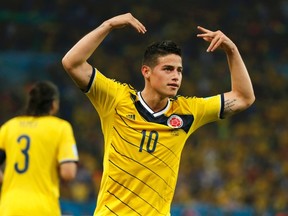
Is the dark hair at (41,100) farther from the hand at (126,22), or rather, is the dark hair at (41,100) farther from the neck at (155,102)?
the hand at (126,22)

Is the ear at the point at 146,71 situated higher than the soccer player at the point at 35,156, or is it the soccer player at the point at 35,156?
the ear at the point at 146,71

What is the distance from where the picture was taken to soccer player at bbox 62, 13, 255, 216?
19.5 feet

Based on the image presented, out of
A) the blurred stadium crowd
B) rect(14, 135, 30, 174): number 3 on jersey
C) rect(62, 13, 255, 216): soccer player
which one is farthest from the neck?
the blurred stadium crowd

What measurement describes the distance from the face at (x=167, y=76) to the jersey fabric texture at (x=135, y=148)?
0.18 meters

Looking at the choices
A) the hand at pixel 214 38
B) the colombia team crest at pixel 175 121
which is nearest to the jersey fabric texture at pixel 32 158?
the colombia team crest at pixel 175 121

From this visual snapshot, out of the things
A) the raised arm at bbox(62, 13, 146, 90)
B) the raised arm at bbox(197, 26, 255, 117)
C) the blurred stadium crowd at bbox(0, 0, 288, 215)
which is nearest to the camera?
the raised arm at bbox(62, 13, 146, 90)

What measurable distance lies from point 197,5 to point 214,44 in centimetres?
1298

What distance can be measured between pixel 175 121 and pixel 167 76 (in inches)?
13.3

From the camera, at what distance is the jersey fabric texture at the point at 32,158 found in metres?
6.57

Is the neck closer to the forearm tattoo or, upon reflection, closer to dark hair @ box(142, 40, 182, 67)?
dark hair @ box(142, 40, 182, 67)

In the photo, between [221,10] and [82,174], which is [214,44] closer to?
[82,174]

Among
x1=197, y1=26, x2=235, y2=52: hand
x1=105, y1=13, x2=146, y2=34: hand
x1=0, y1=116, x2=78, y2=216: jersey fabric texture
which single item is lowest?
x1=0, y1=116, x2=78, y2=216: jersey fabric texture

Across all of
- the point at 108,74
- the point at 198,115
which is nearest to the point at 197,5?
the point at 108,74

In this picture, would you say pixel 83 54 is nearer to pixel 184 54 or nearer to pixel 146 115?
pixel 146 115
